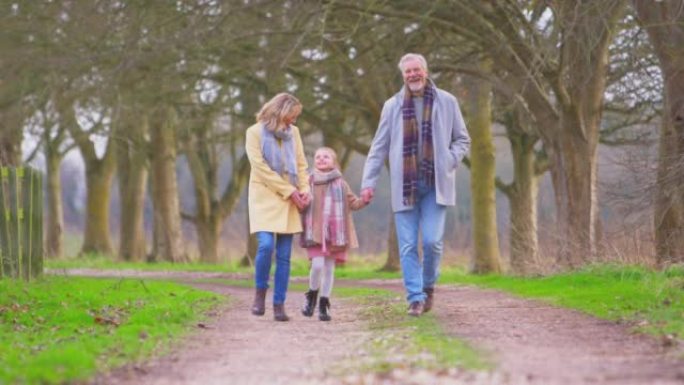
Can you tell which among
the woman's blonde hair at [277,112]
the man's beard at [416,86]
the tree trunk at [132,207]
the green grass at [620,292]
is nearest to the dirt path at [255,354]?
the woman's blonde hair at [277,112]

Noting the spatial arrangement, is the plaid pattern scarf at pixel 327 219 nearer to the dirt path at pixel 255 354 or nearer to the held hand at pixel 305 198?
the held hand at pixel 305 198

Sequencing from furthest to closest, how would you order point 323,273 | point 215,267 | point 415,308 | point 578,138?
point 215,267
point 578,138
point 323,273
point 415,308

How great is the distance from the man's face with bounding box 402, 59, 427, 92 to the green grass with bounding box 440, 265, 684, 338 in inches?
96.1

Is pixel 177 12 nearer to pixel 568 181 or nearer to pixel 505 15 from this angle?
pixel 505 15

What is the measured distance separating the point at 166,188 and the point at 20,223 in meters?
16.9

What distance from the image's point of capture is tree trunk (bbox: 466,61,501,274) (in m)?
25.6

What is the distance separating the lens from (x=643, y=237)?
53.6 feet

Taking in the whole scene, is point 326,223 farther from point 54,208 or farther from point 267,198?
point 54,208

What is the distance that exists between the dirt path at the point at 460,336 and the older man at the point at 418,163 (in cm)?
63

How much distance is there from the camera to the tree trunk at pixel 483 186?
2564cm

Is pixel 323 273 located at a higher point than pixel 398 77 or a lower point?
lower

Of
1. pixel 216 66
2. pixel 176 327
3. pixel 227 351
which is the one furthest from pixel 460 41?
pixel 227 351

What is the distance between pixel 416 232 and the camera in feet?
36.3

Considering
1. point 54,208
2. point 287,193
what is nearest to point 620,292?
point 287,193
